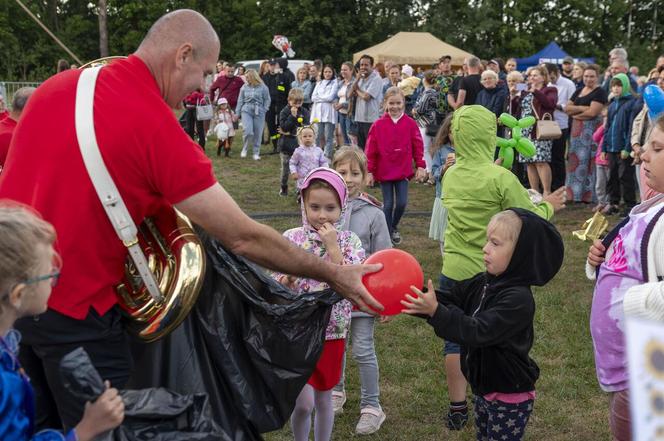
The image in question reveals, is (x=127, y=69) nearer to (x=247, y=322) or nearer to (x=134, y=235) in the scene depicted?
(x=134, y=235)

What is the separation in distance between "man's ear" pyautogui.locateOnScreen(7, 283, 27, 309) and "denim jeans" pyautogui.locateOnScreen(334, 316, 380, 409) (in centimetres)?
257

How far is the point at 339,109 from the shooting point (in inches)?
595

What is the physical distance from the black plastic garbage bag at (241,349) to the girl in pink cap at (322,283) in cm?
52

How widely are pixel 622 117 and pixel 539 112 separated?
52.8 inches

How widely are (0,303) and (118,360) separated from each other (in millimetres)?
757

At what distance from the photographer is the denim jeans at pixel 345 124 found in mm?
15081

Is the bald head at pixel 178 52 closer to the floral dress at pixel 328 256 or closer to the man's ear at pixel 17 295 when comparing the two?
the man's ear at pixel 17 295

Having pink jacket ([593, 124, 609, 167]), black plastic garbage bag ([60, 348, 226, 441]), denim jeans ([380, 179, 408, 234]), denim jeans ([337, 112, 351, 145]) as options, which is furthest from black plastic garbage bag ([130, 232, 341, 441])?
denim jeans ([337, 112, 351, 145])

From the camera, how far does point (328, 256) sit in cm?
389

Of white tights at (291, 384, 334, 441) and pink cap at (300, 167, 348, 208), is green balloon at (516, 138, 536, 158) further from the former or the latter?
white tights at (291, 384, 334, 441)

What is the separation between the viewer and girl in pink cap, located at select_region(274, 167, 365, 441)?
12.3ft

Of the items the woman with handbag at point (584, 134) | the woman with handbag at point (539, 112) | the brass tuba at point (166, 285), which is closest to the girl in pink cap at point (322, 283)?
the brass tuba at point (166, 285)

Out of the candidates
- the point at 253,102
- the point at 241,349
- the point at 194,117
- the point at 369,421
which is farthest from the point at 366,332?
the point at 194,117

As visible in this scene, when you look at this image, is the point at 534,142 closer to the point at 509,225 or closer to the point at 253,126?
the point at 253,126
